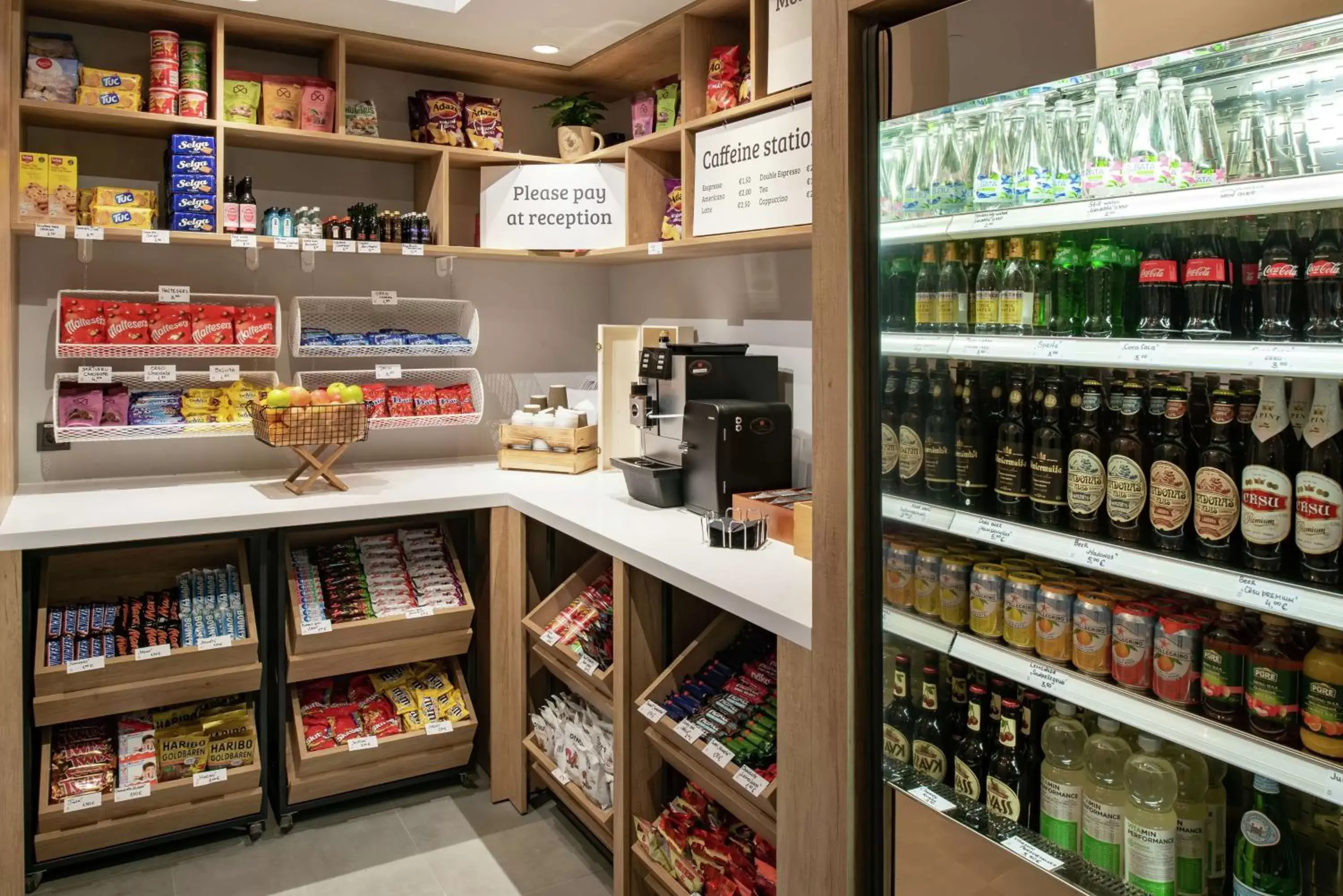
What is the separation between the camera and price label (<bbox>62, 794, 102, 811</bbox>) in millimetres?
2666

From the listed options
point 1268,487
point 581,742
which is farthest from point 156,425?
point 1268,487

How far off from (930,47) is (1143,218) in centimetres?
41

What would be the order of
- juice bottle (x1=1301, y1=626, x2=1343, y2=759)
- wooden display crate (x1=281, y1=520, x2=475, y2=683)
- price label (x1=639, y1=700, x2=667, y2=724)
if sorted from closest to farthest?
1. juice bottle (x1=1301, y1=626, x2=1343, y2=759)
2. price label (x1=639, y1=700, x2=667, y2=724)
3. wooden display crate (x1=281, y1=520, x2=475, y2=683)

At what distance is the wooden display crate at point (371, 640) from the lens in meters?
2.98

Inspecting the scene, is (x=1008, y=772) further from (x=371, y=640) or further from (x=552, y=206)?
(x=552, y=206)

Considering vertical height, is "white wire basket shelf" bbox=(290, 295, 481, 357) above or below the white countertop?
above

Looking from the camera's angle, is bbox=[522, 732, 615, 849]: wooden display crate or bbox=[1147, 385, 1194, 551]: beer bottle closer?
bbox=[1147, 385, 1194, 551]: beer bottle

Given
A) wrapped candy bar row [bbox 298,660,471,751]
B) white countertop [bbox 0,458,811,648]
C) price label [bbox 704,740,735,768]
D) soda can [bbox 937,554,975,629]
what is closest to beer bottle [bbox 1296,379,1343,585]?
soda can [bbox 937,554,975,629]

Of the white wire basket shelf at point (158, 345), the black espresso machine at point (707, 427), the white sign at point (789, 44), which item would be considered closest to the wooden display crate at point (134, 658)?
the white wire basket shelf at point (158, 345)

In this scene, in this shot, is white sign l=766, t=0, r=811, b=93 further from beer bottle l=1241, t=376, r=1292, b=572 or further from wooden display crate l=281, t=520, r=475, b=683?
wooden display crate l=281, t=520, r=475, b=683

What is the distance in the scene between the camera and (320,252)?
147 inches

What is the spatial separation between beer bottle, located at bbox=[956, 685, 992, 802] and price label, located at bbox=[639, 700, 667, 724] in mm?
883

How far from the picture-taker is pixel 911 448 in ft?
5.43

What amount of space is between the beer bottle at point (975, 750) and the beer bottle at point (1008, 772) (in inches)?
0.8
